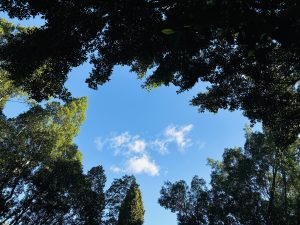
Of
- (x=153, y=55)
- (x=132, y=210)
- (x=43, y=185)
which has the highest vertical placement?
(x=132, y=210)

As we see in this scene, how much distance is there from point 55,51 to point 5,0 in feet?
8.03

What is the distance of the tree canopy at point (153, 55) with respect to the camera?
33.8 feet

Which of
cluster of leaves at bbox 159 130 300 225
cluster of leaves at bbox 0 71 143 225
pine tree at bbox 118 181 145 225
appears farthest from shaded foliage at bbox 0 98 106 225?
pine tree at bbox 118 181 145 225

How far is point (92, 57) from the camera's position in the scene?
13047mm

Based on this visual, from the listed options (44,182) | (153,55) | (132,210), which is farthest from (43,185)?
(132,210)

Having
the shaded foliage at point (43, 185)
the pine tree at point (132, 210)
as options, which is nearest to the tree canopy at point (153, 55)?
the shaded foliage at point (43, 185)

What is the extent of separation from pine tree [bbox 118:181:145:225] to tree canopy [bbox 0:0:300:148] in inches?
861

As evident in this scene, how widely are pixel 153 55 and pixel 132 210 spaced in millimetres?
26061

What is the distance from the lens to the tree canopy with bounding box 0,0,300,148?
10.3 m

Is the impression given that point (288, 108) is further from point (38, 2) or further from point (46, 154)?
point (46, 154)

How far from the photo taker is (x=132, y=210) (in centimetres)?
3531

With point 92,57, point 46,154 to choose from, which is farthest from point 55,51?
point 46,154

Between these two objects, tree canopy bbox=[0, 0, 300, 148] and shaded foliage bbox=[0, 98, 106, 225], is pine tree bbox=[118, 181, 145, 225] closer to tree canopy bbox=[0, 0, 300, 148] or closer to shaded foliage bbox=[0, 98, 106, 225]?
shaded foliage bbox=[0, 98, 106, 225]

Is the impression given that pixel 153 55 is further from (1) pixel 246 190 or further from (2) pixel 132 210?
(2) pixel 132 210
